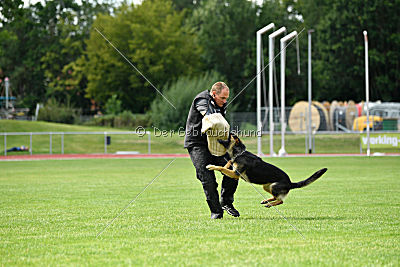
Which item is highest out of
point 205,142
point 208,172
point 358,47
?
point 358,47

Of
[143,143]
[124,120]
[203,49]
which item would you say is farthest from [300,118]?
[203,49]

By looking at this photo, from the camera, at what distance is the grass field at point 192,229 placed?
22.4 feet

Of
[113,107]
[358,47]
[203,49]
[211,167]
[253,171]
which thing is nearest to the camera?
[253,171]

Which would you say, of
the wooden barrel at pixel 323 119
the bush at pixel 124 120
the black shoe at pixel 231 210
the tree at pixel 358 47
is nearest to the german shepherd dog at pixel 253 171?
the black shoe at pixel 231 210

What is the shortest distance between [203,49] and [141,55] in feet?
49.0

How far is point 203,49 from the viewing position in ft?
213

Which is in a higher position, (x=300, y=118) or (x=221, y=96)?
(x=300, y=118)

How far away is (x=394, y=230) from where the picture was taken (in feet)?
28.6

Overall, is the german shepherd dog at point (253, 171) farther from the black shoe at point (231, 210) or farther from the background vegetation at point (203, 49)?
the background vegetation at point (203, 49)

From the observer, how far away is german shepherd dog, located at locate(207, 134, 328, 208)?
30.3 feet

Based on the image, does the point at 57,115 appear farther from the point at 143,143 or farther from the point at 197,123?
the point at 197,123

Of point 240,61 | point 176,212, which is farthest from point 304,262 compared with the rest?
point 240,61

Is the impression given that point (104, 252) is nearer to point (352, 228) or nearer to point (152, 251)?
point (152, 251)

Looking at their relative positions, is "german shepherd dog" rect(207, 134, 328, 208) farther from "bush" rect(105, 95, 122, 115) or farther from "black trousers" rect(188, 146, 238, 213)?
"bush" rect(105, 95, 122, 115)
